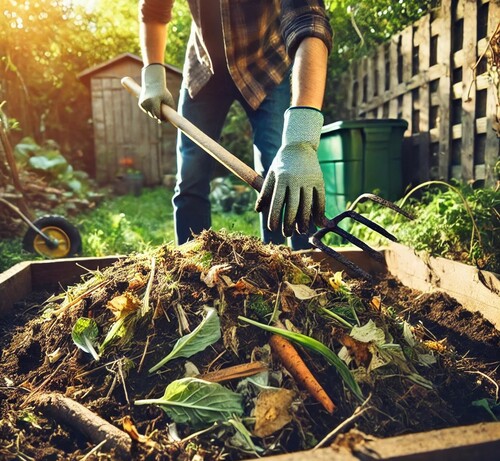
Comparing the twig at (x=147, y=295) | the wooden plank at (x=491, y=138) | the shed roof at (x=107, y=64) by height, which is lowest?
the twig at (x=147, y=295)

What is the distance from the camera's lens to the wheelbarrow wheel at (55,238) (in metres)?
4.07

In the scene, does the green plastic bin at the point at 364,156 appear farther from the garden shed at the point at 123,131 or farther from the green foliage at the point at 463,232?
the garden shed at the point at 123,131

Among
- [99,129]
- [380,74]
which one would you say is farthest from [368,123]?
[99,129]

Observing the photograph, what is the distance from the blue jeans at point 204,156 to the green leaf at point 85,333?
4.54 ft

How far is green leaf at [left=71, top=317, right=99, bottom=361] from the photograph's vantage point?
4.82 feet

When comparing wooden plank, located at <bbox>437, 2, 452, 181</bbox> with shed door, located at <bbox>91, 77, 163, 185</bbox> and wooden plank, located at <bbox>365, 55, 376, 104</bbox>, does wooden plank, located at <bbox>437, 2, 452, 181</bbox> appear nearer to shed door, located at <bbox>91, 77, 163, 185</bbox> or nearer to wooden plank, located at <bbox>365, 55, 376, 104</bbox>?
A: wooden plank, located at <bbox>365, 55, 376, 104</bbox>

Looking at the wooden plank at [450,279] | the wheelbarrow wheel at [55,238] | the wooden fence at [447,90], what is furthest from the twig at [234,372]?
the wheelbarrow wheel at [55,238]

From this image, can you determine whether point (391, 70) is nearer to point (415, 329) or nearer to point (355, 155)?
point (355, 155)

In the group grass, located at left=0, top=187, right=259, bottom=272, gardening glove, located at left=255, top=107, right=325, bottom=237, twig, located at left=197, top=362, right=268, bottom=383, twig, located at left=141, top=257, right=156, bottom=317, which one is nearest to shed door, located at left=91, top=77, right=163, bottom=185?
grass, located at left=0, top=187, right=259, bottom=272

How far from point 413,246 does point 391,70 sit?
362cm

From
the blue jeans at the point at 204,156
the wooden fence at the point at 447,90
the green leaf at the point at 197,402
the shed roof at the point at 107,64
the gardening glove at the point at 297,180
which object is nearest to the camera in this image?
the green leaf at the point at 197,402

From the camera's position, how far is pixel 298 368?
131cm

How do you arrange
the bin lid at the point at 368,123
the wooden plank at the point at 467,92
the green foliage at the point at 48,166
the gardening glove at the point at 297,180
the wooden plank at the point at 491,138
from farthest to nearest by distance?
the green foliage at the point at 48,166 → the bin lid at the point at 368,123 → the wooden plank at the point at 467,92 → the wooden plank at the point at 491,138 → the gardening glove at the point at 297,180

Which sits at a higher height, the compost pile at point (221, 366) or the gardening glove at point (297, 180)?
the gardening glove at point (297, 180)
